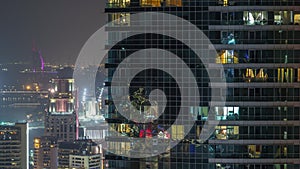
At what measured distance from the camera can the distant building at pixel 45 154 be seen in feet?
201

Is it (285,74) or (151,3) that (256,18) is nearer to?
(285,74)

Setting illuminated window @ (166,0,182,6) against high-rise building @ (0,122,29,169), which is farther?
high-rise building @ (0,122,29,169)

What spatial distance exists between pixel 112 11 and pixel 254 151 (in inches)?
146

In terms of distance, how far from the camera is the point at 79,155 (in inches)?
2243

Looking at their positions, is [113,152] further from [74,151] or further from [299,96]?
[74,151]

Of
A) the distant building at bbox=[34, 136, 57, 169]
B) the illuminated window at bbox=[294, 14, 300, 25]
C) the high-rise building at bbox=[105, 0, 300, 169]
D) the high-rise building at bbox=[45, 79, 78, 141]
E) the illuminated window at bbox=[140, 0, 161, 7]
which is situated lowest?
the distant building at bbox=[34, 136, 57, 169]

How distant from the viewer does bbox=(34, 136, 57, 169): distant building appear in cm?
6141

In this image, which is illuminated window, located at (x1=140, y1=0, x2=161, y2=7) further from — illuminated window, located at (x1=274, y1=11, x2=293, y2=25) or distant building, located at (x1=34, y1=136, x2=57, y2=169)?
distant building, located at (x1=34, y1=136, x2=57, y2=169)

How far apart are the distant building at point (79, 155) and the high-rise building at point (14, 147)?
2.79 meters

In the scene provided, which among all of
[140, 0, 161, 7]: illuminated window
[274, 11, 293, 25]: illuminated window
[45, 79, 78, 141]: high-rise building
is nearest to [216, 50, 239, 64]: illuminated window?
[274, 11, 293, 25]: illuminated window

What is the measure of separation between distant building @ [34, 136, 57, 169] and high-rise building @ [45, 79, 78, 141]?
2104mm

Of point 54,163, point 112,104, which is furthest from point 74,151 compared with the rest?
point 112,104

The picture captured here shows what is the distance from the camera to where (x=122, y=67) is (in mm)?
17094

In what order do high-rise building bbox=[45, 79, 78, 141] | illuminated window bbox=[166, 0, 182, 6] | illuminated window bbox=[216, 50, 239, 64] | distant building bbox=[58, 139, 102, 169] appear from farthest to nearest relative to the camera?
1. high-rise building bbox=[45, 79, 78, 141]
2. distant building bbox=[58, 139, 102, 169]
3. illuminated window bbox=[166, 0, 182, 6]
4. illuminated window bbox=[216, 50, 239, 64]
